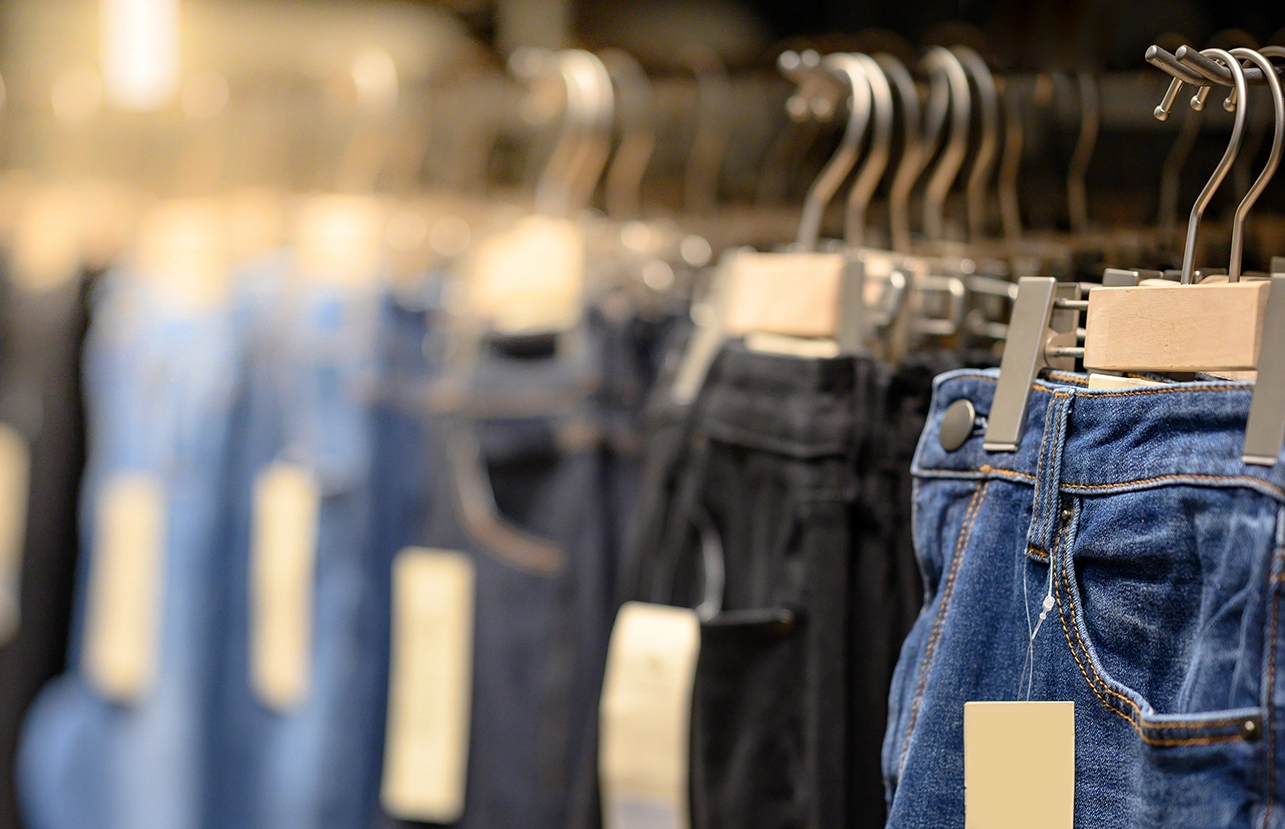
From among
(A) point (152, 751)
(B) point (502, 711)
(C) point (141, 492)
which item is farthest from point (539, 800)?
(C) point (141, 492)

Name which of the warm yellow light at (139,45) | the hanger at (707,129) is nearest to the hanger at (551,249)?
the hanger at (707,129)

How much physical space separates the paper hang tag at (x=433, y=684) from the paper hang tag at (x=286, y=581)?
0.53 feet

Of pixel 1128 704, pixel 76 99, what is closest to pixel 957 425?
pixel 1128 704

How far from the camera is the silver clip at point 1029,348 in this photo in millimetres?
621

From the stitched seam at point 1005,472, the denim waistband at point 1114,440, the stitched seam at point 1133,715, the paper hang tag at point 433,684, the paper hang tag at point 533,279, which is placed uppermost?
the paper hang tag at point 533,279

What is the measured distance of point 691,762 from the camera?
886mm

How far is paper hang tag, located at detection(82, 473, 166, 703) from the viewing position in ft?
4.66

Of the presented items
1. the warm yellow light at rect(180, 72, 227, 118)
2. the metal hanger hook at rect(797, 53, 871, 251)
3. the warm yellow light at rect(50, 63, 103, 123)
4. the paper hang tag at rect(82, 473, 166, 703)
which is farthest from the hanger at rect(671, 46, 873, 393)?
the warm yellow light at rect(50, 63, 103, 123)

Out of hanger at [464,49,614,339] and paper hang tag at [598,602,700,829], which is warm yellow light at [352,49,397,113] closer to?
hanger at [464,49,614,339]

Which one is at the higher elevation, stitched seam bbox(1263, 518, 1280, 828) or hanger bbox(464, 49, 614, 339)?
hanger bbox(464, 49, 614, 339)

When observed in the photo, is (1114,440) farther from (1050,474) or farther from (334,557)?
(334,557)

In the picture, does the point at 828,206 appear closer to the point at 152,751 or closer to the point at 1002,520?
the point at 1002,520

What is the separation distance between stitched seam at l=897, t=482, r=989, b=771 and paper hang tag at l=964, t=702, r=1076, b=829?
4 centimetres

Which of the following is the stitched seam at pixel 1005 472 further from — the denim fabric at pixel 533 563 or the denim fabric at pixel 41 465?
the denim fabric at pixel 41 465
